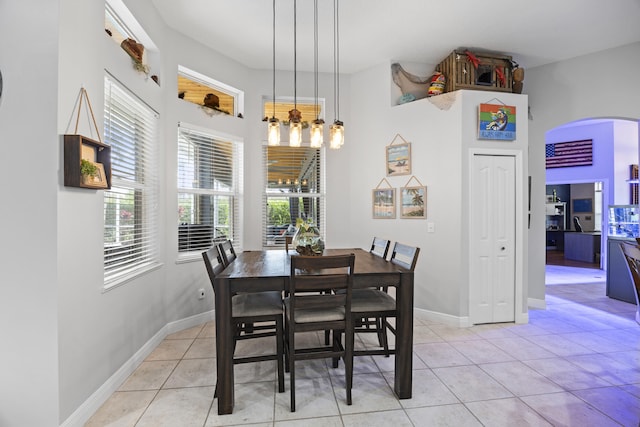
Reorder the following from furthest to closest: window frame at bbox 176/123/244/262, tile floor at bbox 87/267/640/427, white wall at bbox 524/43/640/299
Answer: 1. white wall at bbox 524/43/640/299
2. window frame at bbox 176/123/244/262
3. tile floor at bbox 87/267/640/427

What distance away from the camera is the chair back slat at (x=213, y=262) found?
2121mm

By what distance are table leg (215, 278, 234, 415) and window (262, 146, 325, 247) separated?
2234 mm

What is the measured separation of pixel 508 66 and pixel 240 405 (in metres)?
4.70

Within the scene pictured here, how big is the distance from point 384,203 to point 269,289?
2.43m

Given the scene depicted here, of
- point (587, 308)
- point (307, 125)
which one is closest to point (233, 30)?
point (307, 125)

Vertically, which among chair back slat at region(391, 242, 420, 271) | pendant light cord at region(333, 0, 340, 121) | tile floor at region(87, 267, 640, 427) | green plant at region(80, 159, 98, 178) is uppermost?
pendant light cord at region(333, 0, 340, 121)

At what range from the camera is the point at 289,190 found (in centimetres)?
439

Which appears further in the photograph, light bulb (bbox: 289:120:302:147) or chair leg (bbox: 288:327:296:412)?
light bulb (bbox: 289:120:302:147)

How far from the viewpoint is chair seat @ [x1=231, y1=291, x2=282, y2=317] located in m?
2.24

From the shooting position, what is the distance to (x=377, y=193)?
165 inches

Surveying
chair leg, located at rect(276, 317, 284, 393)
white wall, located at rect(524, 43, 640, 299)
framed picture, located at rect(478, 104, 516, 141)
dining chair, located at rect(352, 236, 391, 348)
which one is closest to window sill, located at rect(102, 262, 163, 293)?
chair leg, located at rect(276, 317, 284, 393)

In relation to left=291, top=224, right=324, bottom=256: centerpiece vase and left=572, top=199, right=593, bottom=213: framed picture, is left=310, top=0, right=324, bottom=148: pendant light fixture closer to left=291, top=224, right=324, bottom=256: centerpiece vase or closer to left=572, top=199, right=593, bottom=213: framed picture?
left=291, top=224, right=324, bottom=256: centerpiece vase

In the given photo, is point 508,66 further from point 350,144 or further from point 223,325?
point 223,325

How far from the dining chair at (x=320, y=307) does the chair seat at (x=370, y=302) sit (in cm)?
21
